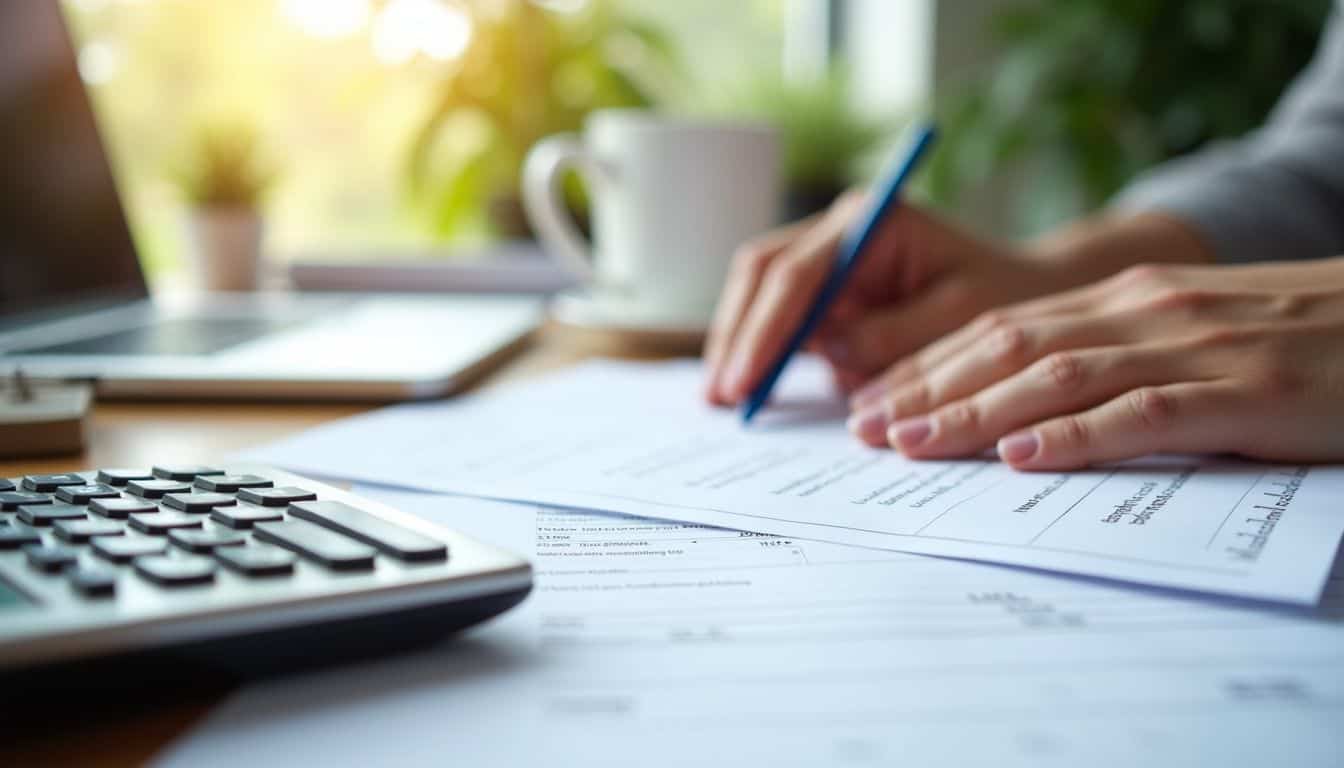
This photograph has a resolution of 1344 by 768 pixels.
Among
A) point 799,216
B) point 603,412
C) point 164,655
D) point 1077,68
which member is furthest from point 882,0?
point 164,655

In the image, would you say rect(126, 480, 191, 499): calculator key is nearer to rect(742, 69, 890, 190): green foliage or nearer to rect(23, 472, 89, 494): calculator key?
rect(23, 472, 89, 494): calculator key

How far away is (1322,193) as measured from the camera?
0.84 metres

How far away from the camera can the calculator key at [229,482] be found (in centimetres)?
33

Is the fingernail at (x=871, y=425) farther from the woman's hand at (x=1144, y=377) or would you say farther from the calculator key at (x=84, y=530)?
the calculator key at (x=84, y=530)

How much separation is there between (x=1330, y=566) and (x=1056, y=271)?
447 mm

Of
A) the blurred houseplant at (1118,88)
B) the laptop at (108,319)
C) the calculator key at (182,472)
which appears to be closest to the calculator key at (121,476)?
→ the calculator key at (182,472)

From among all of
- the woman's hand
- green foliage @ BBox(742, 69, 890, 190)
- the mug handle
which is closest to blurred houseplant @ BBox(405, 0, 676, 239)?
green foliage @ BBox(742, 69, 890, 190)

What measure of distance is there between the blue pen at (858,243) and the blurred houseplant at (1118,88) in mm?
919

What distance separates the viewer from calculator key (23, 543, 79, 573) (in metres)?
0.25

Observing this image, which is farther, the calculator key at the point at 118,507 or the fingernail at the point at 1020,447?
the fingernail at the point at 1020,447

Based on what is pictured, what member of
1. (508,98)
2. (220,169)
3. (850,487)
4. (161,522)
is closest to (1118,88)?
(508,98)

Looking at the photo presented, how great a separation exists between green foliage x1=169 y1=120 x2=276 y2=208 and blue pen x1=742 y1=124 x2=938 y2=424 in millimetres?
703

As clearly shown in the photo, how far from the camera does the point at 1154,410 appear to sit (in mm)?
439

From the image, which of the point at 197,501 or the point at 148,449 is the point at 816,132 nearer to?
the point at 148,449
